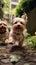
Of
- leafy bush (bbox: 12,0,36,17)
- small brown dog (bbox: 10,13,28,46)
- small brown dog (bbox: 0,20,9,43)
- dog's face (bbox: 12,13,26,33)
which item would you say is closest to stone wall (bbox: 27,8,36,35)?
leafy bush (bbox: 12,0,36,17)

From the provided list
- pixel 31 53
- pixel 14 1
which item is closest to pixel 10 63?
pixel 31 53

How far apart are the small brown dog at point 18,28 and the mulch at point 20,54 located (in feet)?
0.56

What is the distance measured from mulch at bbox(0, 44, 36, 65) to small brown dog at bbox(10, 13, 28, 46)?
172mm

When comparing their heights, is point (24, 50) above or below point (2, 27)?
below

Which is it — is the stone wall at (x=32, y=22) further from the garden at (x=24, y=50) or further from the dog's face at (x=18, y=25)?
the dog's face at (x=18, y=25)

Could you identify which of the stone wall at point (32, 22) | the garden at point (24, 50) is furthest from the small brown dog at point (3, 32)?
the stone wall at point (32, 22)

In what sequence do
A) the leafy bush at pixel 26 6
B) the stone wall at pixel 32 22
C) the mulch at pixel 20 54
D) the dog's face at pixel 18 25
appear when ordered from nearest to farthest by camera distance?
the mulch at pixel 20 54, the dog's face at pixel 18 25, the stone wall at pixel 32 22, the leafy bush at pixel 26 6

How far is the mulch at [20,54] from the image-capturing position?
12.4 feet

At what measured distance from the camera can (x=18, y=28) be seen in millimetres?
4551

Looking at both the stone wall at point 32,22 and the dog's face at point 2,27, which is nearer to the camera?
the dog's face at point 2,27

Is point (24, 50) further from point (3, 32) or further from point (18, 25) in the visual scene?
point (3, 32)

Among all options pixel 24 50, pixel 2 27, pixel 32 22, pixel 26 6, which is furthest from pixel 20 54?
pixel 26 6

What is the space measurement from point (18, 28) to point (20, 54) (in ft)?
2.00

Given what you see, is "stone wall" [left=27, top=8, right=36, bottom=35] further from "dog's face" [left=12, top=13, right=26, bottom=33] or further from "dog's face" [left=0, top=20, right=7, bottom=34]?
"dog's face" [left=12, top=13, right=26, bottom=33]
